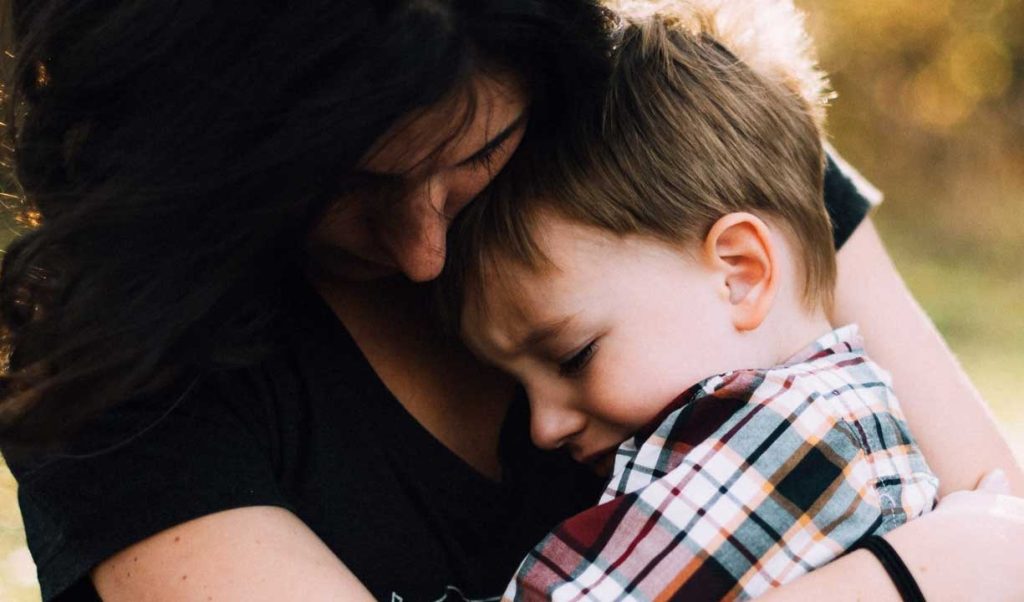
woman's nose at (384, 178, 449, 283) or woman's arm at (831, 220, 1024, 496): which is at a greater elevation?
woman's arm at (831, 220, 1024, 496)

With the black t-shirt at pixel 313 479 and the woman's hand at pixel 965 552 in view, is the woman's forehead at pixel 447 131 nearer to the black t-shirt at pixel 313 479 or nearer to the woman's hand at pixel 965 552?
the black t-shirt at pixel 313 479

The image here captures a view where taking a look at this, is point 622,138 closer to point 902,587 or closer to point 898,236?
point 902,587

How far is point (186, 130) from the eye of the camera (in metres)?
1.10

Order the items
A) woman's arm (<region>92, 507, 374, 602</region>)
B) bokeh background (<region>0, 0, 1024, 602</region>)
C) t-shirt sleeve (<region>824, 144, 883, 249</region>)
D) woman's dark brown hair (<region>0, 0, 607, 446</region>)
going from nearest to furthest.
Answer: woman's dark brown hair (<region>0, 0, 607, 446</region>) → woman's arm (<region>92, 507, 374, 602</region>) → t-shirt sleeve (<region>824, 144, 883, 249</region>) → bokeh background (<region>0, 0, 1024, 602</region>)

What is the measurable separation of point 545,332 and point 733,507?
1.15 feet

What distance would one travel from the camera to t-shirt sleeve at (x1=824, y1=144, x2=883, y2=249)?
1.80 m

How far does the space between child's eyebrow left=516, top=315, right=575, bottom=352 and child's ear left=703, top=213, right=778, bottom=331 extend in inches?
8.3

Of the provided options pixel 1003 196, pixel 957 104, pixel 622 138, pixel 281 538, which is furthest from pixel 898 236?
pixel 281 538

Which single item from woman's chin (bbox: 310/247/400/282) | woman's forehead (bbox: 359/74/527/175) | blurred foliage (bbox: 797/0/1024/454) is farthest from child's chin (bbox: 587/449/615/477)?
blurred foliage (bbox: 797/0/1024/454)

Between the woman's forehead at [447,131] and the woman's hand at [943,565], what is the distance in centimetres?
59

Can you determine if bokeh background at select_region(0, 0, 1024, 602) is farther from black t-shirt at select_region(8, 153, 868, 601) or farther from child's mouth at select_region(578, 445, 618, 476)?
black t-shirt at select_region(8, 153, 868, 601)

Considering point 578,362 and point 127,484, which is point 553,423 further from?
point 127,484

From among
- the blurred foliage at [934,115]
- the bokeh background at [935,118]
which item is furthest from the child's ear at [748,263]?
the blurred foliage at [934,115]

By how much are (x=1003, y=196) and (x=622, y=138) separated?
5.96m
